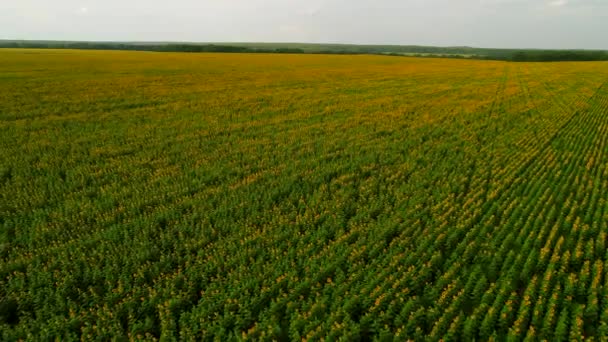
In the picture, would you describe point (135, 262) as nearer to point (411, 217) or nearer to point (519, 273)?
point (411, 217)

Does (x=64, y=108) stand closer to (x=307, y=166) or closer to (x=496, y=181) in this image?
(x=307, y=166)

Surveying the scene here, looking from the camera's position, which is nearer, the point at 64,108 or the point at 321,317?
the point at 321,317

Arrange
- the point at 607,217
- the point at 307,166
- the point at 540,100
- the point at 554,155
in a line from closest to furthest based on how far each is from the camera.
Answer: the point at 607,217
the point at 307,166
the point at 554,155
the point at 540,100

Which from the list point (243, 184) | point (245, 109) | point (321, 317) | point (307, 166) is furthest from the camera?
point (245, 109)

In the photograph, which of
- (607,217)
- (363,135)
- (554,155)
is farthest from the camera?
(363,135)

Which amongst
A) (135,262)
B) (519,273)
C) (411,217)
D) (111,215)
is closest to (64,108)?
(111,215)

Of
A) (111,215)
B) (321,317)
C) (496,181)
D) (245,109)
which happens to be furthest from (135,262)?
(245,109)
